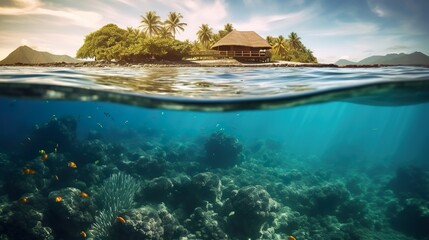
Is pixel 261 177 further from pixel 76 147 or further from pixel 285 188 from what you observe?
pixel 76 147

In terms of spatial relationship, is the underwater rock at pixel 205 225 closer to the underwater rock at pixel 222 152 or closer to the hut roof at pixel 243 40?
the underwater rock at pixel 222 152

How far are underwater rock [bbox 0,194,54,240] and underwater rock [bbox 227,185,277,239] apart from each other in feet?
24.6

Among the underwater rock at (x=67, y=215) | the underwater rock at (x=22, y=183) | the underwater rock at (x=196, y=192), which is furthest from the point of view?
the underwater rock at (x=22, y=183)

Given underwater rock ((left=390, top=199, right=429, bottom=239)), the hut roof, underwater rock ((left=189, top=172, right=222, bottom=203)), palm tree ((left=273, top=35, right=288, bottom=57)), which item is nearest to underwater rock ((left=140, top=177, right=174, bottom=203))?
underwater rock ((left=189, top=172, right=222, bottom=203))

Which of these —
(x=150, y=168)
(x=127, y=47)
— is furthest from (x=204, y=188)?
(x=127, y=47)

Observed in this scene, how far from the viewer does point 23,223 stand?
1002 centimetres

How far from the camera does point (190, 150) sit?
76.3ft

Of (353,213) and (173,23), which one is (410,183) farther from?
(173,23)

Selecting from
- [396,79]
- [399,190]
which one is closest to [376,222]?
[399,190]

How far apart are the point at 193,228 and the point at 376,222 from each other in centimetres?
1054

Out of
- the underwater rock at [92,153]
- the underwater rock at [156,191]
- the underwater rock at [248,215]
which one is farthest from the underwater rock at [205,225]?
the underwater rock at [92,153]

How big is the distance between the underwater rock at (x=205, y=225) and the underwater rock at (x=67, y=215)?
4376mm

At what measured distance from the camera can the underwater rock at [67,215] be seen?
10383 mm

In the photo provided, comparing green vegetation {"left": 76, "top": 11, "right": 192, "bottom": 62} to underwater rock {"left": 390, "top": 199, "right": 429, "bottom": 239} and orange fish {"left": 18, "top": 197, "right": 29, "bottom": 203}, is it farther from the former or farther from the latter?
underwater rock {"left": 390, "top": 199, "right": 429, "bottom": 239}
